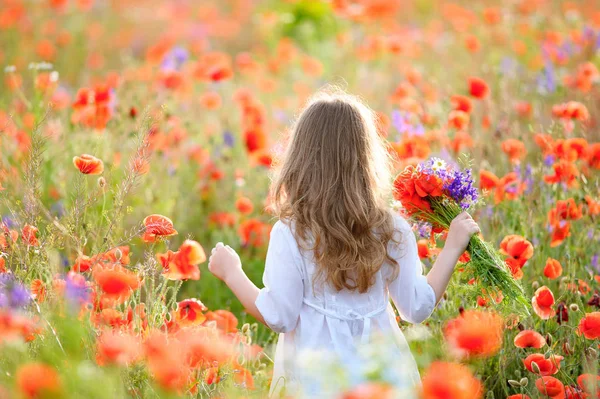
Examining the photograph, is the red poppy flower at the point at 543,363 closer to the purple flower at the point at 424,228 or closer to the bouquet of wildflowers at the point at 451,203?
the bouquet of wildflowers at the point at 451,203

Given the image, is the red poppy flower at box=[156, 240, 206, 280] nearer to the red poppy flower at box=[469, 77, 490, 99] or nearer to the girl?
the girl

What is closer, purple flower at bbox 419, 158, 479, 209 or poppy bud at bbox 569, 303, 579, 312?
purple flower at bbox 419, 158, 479, 209

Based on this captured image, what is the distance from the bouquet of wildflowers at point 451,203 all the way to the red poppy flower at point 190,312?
668mm

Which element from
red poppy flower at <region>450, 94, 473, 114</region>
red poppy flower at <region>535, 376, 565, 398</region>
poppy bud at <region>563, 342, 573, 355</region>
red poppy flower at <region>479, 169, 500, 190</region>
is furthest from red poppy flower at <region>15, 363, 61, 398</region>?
red poppy flower at <region>450, 94, 473, 114</region>

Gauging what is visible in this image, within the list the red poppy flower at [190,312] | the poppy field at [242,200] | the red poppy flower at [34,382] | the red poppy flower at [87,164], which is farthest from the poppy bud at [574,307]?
the red poppy flower at [34,382]

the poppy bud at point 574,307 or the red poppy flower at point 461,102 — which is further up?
the red poppy flower at point 461,102

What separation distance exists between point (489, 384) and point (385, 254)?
0.76 metres

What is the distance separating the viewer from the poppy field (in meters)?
1.78

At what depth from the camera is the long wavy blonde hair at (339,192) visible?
6.98 feet

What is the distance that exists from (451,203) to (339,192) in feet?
1.07

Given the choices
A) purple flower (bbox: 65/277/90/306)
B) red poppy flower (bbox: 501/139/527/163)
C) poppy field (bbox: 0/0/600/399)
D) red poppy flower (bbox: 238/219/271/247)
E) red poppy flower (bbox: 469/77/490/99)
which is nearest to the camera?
purple flower (bbox: 65/277/90/306)

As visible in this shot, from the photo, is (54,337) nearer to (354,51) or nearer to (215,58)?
(215,58)

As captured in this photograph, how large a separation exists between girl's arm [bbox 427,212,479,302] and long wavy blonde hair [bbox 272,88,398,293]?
0.42 ft

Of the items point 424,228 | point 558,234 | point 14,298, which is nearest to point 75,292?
point 14,298
